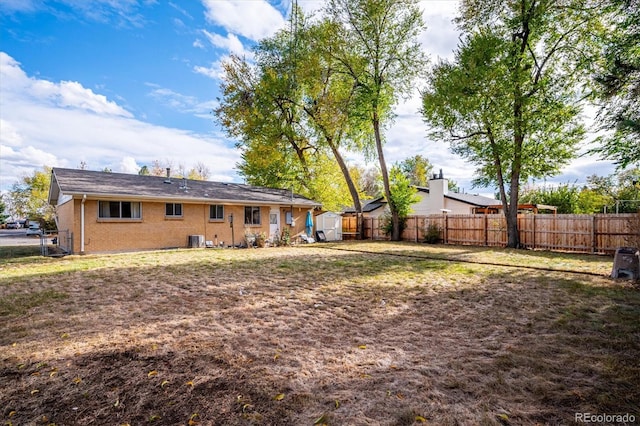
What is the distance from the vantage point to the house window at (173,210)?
49.5 ft

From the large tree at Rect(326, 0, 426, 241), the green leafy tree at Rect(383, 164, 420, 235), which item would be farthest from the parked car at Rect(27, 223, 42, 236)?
the green leafy tree at Rect(383, 164, 420, 235)

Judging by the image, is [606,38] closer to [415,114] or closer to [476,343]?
[415,114]

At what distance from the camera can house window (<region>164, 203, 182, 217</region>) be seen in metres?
15.1

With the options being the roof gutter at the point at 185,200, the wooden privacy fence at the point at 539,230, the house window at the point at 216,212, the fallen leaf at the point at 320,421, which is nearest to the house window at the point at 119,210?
the roof gutter at the point at 185,200

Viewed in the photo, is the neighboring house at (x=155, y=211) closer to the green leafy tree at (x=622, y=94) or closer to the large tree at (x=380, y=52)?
the large tree at (x=380, y=52)

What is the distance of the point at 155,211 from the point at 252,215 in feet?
17.3

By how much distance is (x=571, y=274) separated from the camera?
328 inches

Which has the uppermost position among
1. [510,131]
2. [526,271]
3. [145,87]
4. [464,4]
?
[464,4]

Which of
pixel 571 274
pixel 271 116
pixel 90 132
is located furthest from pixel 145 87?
pixel 571 274

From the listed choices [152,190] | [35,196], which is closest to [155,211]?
[152,190]

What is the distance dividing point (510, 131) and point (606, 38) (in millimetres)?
4672

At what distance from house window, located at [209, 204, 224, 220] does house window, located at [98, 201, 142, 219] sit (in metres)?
3.40

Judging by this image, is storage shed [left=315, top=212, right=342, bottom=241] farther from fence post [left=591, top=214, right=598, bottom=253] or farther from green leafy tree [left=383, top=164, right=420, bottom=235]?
fence post [left=591, top=214, right=598, bottom=253]

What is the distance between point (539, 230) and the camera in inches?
598
